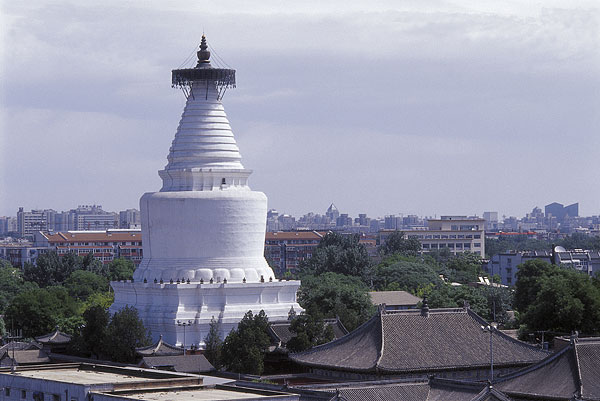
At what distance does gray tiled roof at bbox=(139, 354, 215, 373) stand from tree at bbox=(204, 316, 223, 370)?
1.88 m

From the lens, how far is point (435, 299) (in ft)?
268

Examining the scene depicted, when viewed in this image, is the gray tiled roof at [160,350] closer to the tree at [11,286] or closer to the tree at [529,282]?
the tree at [529,282]

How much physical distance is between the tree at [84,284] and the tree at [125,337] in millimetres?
40186

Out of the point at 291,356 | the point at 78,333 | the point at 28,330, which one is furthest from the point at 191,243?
the point at 291,356

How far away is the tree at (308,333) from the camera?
60188 mm

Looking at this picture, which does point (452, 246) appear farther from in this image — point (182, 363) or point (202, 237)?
point (182, 363)

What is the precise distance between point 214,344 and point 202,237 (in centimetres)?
937

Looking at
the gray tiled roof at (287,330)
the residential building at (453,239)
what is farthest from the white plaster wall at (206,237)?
the residential building at (453,239)

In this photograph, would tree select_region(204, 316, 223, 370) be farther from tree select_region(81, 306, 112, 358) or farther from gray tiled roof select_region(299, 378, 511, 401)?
gray tiled roof select_region(299, 378, 511, 401)

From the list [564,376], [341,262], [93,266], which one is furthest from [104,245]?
[564,376]

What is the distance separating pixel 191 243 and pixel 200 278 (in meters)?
2.31

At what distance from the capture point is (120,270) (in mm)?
120750

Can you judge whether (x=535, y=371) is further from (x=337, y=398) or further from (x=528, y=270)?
(x=528, y=270)

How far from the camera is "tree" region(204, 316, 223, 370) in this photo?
63.2 metres
